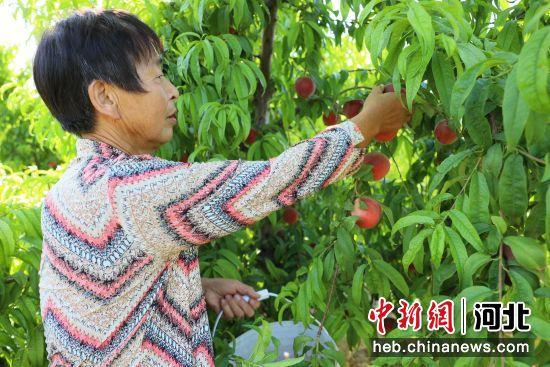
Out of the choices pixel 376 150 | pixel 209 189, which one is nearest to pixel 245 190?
pixel 209 189

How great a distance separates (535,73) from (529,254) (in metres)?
0.33

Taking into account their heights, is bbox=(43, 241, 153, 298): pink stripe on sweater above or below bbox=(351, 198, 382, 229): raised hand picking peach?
above

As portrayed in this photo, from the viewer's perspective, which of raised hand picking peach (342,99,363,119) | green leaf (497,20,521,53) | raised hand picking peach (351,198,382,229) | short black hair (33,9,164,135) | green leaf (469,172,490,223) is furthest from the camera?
raised hand picking peach (342,99,363,119)

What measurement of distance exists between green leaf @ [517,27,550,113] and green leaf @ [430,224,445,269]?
1.09 ft

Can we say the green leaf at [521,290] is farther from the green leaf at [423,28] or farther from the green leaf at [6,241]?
the green leaf at [6,241]

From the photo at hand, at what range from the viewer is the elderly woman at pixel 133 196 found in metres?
1.13

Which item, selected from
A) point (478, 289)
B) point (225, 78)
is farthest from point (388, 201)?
point (478, 289)

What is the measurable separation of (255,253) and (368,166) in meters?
0.97

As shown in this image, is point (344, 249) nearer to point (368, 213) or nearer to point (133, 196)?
point (368, 213)

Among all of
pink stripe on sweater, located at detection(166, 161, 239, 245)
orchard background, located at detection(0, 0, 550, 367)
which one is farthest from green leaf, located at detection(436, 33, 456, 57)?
pink stripe on sweater, located at detection(166, 161, 239, 245)

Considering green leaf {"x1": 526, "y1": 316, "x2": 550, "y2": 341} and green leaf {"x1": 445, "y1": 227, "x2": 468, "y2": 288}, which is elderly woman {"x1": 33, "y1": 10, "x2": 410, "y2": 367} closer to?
green leaf {"x1": 445, "y1": 227, "x2": 468, "y2": 288}

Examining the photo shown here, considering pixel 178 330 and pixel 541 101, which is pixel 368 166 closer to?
pixel 178 330

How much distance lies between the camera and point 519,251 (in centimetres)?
100

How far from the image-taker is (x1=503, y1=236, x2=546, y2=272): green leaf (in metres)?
0.99
